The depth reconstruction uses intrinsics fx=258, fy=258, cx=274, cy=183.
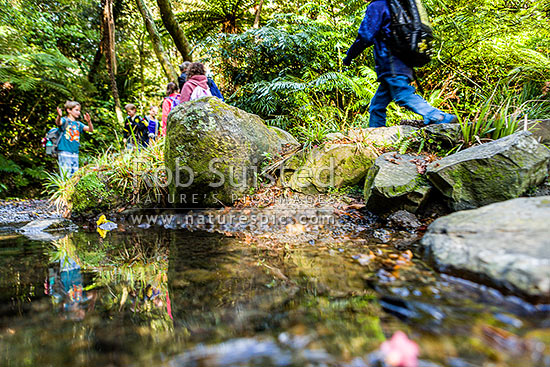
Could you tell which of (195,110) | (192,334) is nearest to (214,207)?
→ (195,110)

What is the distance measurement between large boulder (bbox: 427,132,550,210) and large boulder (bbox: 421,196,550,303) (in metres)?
0.56

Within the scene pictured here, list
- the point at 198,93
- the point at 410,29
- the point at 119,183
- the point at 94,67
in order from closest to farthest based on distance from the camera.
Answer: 1. the point at 410,29
2. the point at 119,183
3. the point at 198,93
4. the point at 94,67

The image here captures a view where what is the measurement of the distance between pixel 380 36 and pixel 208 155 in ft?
8.66

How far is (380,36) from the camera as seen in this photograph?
3.25 metres

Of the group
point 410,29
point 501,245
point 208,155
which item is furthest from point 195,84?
point 501,245

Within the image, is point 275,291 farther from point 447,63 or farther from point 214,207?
point 447,63

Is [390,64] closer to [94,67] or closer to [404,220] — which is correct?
[404,220]

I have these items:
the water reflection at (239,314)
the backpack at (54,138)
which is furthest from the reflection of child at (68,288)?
the backpack at (54,138)

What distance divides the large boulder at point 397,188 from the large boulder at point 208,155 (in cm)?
166

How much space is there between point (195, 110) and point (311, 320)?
303 cm

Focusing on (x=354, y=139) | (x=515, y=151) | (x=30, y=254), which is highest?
(x=354, y=139)

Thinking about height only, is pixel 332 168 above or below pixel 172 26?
below

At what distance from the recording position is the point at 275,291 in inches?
51.4

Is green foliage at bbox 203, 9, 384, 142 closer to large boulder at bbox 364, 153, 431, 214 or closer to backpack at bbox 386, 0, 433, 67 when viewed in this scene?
backpack at bbox 386, 0, 433, 67
